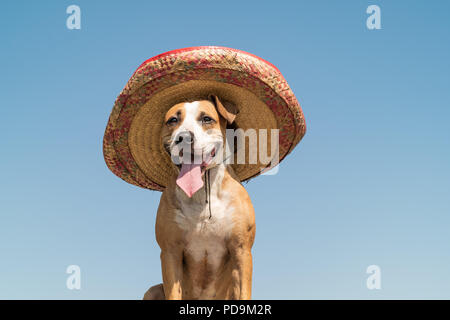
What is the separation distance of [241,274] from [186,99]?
192cm

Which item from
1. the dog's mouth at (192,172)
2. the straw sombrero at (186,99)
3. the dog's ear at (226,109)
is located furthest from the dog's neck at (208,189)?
the straw sombrero at (186,99)

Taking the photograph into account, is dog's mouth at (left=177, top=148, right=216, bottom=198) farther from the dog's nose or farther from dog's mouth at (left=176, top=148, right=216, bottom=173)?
the dog's nose

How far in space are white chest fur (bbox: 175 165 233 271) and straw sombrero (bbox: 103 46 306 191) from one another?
0.87 meters

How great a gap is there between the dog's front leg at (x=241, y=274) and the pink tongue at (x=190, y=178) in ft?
2.48

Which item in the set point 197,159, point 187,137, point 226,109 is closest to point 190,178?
point 197,159

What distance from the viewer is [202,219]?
526cm

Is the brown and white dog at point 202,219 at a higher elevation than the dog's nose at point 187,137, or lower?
lower

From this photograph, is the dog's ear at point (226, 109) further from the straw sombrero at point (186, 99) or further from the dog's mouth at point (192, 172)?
the dog's mouth at point (192, 172)

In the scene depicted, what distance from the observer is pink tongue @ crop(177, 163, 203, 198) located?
5125mm

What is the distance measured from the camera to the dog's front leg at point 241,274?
17.1 feet

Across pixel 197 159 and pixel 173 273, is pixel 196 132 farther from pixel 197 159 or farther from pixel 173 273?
pixel 173 273

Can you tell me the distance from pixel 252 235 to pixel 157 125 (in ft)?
5.26
